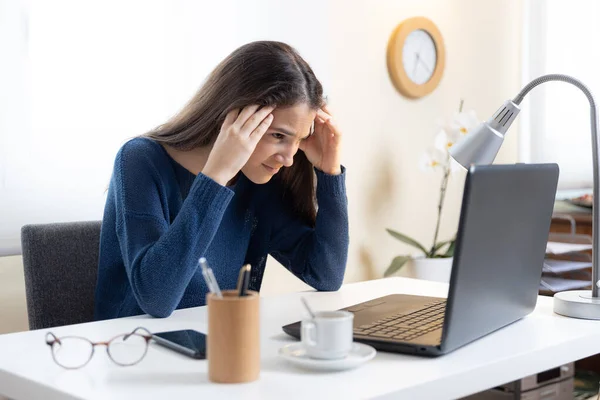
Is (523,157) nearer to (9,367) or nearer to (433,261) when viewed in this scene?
(433,261)

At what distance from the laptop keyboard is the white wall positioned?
1.22 m

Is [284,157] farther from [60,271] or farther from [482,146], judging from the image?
[60,271]

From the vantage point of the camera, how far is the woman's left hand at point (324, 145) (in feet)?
5.81

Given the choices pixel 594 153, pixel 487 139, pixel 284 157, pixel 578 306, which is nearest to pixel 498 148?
pixel 487 139

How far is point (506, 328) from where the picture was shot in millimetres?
1328

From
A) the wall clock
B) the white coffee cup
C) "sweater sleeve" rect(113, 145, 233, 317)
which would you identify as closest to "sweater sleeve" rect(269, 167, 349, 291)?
"sweater sleeve" rect(113, 145, 233, 317)

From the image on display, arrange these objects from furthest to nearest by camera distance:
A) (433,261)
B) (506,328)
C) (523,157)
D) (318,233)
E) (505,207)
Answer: (523,157) < (433,261) < (318,233) < (506,328) < (505,207)

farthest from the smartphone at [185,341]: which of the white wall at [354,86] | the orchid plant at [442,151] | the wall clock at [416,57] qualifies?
the wall clock at [416,57]

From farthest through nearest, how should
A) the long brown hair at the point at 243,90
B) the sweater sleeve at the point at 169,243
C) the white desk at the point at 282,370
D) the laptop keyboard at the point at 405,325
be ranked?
the long brown hair at the point at 243,90 → the sweater sleeve at the point at 169,243 → the laptop keyboard at the point at 405,325 → the white desk at the point at 282,370

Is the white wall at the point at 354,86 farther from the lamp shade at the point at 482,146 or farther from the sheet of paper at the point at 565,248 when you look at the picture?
the lamp shade at the point at 482,146

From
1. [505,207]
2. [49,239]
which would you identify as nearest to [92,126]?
[49,239]

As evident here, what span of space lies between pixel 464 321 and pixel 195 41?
5.42 feet

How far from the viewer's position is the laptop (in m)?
1.07

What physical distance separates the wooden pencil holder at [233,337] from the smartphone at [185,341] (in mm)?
127
